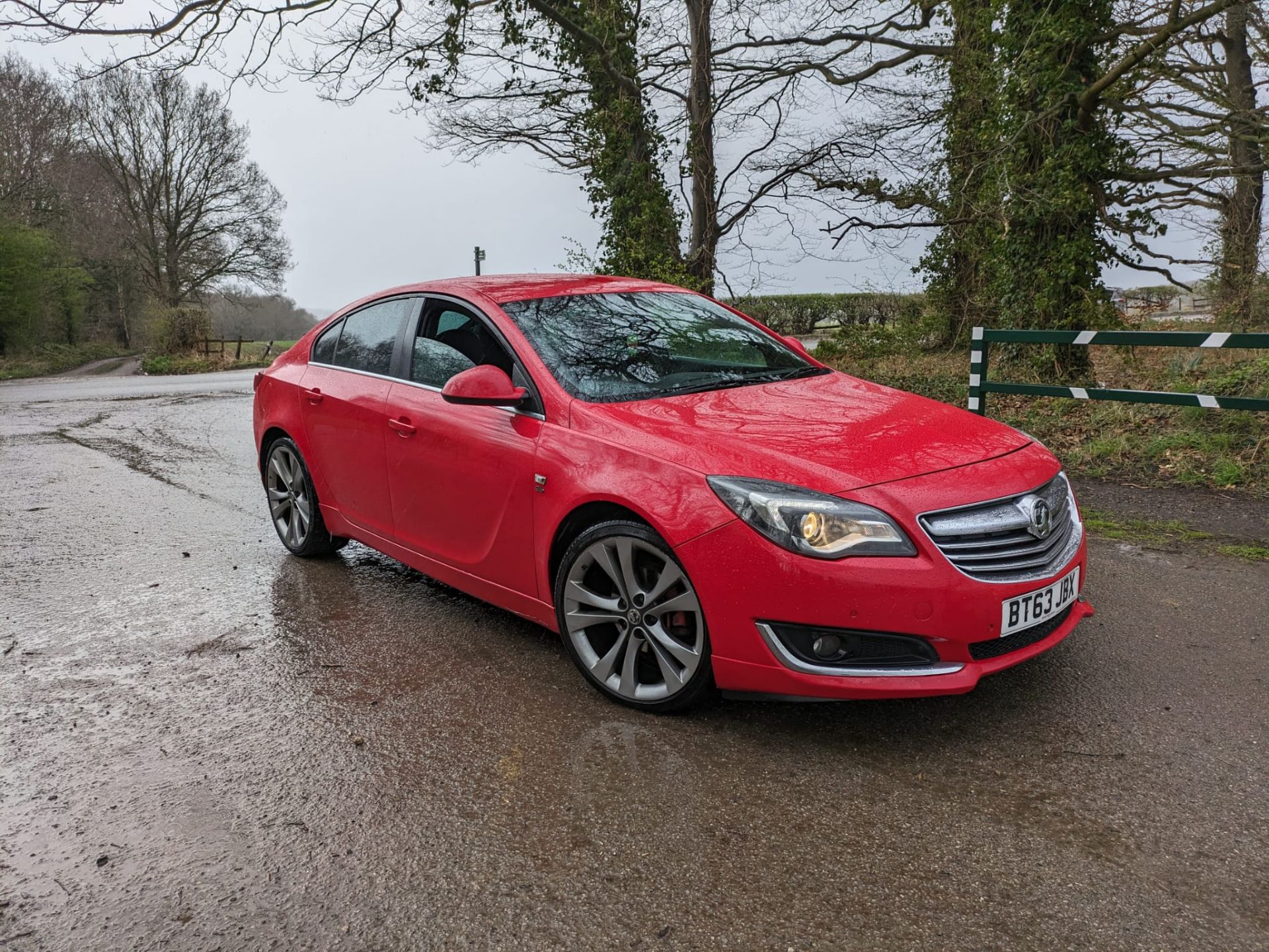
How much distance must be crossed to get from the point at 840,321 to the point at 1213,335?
24.8 feet

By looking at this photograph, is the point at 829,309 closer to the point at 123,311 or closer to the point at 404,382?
the point at 404,382

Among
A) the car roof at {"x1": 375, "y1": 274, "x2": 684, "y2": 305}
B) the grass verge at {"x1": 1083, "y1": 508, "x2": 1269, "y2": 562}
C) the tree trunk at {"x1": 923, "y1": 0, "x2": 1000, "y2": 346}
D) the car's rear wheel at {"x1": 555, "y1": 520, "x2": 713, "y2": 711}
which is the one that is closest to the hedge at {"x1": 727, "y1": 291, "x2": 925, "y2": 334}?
the tree trunk at {"x1": 923, "y1": 0, "x2": 1000, "y2": 346}

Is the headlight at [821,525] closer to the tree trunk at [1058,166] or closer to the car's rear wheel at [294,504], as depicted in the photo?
the car's rear wheel at [294,504]

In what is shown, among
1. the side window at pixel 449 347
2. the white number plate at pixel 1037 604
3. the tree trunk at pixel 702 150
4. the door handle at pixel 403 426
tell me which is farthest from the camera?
the tree trunk at pixel 702 150

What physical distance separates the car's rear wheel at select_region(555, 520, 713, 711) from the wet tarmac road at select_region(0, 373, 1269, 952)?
137 mm

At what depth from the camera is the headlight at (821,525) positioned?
9.57 feet

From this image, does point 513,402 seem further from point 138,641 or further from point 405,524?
point 138,641

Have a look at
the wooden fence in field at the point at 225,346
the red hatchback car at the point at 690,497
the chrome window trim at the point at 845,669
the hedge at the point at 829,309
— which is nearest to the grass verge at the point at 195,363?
the wooden fence in field at the point at 225,346

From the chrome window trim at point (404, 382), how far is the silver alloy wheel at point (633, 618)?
25.0 inches

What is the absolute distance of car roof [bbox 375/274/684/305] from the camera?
4.34m

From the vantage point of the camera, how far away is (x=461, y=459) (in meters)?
3.98

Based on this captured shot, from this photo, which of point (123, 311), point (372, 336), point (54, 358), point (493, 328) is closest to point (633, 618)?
point (493, 328)

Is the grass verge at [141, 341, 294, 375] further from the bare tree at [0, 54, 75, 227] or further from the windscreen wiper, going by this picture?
the windscreen wiper

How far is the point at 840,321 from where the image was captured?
46.0 ft
